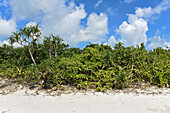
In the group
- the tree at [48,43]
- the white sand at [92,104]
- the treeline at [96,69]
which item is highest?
the tree at [48,43]

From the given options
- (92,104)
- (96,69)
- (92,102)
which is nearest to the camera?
(92,104)

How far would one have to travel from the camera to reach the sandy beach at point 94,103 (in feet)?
9.55

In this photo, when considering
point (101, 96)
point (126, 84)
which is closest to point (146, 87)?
point (126, 84)

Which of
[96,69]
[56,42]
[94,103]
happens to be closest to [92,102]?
[94,103]

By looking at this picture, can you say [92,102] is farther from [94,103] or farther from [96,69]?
[96,69]

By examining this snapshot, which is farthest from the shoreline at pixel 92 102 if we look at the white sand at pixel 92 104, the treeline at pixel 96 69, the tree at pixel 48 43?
the tree at pixel 48 43

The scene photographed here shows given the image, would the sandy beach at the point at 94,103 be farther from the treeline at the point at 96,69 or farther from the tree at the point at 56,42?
the tree at the point at 56,42

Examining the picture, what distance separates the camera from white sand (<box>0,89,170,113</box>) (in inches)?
114

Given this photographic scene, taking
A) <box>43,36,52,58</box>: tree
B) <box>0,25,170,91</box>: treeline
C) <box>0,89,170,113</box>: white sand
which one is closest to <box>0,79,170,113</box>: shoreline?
<box>0,89,170,113</box>: white sand

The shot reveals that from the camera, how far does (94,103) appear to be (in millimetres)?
3281

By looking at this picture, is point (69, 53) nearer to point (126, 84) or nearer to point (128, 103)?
point (126, 84)

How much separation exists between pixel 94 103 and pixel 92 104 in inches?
3.2

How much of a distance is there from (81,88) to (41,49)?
3.91m

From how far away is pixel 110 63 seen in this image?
5.29 metres
